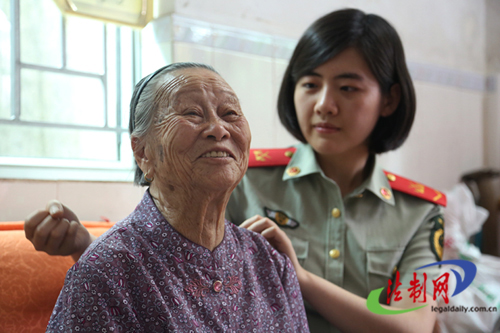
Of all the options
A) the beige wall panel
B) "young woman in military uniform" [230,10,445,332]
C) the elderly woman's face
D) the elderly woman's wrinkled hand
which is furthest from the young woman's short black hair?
the beige wall panel

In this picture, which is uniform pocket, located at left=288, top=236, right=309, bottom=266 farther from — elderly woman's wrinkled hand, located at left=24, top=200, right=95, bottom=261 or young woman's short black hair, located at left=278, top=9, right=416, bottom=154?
elderly woman's wrinkled hand, located at left=24, top=200, right=95, bottom=261

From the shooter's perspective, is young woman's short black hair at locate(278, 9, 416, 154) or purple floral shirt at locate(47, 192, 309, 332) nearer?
purple floral shirt at locate(47, 192, 309, 332)

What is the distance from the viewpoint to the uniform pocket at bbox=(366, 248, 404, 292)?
53.7 inches

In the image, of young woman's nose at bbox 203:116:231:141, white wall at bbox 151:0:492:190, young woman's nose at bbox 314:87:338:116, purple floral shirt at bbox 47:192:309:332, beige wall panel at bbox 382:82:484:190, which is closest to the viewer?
purple floral shirt at bbox 47:192:309:332

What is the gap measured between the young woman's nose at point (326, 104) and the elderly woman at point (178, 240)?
0.49 meters

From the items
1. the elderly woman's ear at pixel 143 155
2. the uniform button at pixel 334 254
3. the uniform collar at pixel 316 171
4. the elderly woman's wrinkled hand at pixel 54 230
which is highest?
the elderly woman's ear at pixel 143 155

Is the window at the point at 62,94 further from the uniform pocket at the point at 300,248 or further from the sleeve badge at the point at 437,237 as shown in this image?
the sleeve badge at the point at 437,237

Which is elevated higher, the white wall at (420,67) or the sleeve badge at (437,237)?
the white wall at (420,67)

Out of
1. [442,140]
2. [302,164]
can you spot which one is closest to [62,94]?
[302,164]

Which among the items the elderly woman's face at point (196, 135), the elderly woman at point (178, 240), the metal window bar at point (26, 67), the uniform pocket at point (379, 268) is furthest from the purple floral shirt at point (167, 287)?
the metal window bar at point (26, 67)

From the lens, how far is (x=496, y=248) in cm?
299

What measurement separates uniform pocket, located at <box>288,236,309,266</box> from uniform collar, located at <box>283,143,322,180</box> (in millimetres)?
199

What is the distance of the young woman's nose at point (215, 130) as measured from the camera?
79cm

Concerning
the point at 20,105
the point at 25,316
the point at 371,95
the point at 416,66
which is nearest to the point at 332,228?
the point at 371,95
